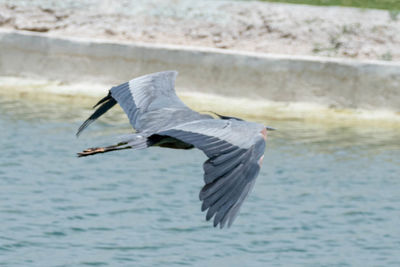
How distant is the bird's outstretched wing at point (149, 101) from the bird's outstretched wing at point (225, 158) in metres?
0.49

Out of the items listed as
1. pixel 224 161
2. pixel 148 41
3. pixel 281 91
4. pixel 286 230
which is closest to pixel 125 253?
pixel 286 230

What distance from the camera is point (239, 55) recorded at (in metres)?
12.1

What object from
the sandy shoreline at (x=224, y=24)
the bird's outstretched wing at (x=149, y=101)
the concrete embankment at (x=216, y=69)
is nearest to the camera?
the bird's outstretched wing at (x=149, y=101)

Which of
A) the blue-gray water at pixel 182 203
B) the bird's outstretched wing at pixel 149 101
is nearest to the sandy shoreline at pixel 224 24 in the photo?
the blue-gray water at pixel 182 203

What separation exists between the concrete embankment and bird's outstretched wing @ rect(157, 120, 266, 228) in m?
6.84

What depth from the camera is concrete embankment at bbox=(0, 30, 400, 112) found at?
11.6m

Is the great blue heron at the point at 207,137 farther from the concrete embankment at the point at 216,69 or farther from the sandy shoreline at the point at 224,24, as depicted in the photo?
the sandy shoreline at the point at 224,24

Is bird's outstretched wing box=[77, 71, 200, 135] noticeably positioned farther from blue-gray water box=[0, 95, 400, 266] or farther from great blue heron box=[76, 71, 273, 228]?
blue-gray water box=[0, 95, 400, 266]

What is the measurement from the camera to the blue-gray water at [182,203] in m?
6.86

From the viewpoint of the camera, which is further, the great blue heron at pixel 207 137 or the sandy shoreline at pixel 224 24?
the sandy shoreline at pixel 224 24

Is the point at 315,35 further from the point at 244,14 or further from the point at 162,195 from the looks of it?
the point at 162,195

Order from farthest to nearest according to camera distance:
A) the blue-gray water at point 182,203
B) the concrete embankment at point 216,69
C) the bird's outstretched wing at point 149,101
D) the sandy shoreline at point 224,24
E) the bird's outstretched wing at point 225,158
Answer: the sandy shoreline at point 224,24
the concrete embankment at point 216,69
the blue-gray water at point 182,203
the bird's outstretched wing at point 149,101
the bird's outstretched wing at point 225,158

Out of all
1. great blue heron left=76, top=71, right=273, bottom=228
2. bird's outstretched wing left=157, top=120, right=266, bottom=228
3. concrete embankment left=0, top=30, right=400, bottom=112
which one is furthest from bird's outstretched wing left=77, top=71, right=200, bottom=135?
concrete embankment left=0, top=30, right=400, bottom=112

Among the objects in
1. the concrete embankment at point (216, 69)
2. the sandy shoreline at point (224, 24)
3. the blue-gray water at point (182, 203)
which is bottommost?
the blue-gray water at point (182, 203)
